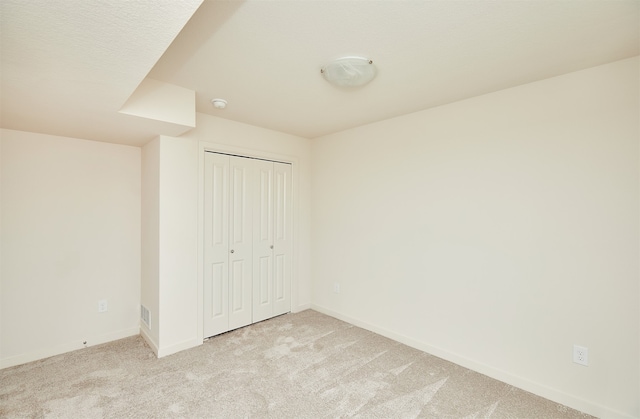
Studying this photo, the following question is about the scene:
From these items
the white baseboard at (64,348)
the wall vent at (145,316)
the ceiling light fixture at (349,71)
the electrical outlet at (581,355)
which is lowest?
the white baseboard at (64,348)

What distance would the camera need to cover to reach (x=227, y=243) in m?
3.13

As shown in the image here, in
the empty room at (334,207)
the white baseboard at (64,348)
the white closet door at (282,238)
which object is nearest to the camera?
the empty room at (334,207)

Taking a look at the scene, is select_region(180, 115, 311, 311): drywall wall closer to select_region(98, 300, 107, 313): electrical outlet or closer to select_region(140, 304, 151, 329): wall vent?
select_region(140, 304, 151, 329): wall vent

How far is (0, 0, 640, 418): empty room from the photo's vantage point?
1.54 metres

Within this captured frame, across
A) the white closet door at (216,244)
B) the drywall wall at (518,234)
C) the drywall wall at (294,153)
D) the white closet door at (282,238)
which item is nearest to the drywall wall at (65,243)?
the white closet door at (216,244)

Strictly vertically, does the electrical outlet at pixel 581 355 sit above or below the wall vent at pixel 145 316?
above

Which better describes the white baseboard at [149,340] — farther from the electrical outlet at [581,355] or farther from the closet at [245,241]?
the electrical outlet at [581,355]

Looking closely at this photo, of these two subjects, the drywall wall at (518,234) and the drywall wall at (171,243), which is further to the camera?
the drywall wall at (171,243)

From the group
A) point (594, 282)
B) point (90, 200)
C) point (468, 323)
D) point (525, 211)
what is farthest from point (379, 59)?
point (90, 200)

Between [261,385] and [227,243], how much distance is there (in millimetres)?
1478

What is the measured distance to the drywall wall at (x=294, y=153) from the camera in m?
3.04

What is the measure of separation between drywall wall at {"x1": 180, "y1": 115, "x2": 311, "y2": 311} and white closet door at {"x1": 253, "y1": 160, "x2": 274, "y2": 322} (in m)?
0.22

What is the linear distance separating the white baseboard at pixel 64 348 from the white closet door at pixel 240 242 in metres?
1.06

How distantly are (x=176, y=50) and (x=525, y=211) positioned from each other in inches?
105
